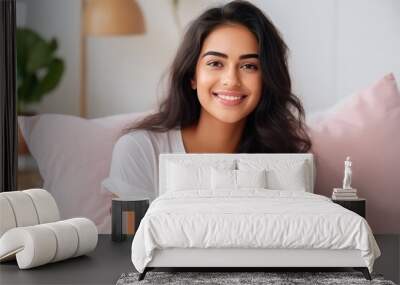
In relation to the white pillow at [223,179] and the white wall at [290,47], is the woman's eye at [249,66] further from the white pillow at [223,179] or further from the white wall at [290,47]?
the white pillow at [223,179]

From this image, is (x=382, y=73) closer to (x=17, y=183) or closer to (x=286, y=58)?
(x=286, y=58)

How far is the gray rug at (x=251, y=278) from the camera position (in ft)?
Result: 15.5

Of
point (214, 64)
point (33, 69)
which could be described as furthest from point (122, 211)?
point (33, 69)

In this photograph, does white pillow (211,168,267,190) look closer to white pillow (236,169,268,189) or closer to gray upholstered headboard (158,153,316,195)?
white pillow (236,169,268,189)

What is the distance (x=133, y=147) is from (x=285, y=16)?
1946mm

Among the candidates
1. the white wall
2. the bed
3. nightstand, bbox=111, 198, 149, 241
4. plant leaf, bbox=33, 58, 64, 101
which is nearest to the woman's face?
the white wall

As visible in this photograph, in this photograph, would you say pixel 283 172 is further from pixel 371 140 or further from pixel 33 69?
pixel 33 69

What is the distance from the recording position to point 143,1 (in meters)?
6.81

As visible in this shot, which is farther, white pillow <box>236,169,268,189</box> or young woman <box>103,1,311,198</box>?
young woman <box>103,1,311,198</box>

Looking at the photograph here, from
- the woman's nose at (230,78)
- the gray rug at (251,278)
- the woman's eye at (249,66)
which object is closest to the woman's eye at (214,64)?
the woman's nose at (230,78)

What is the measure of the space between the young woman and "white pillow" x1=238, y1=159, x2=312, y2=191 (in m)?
0.27

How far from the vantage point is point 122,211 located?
6.38 meters

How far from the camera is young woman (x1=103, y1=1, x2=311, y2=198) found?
6.57 metres

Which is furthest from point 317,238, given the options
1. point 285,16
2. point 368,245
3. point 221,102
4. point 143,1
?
point 143,1
